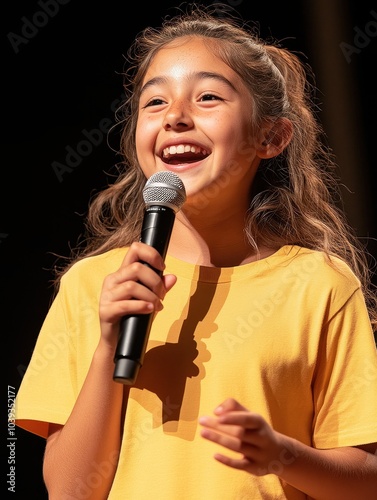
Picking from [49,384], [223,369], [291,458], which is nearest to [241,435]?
[291,458]

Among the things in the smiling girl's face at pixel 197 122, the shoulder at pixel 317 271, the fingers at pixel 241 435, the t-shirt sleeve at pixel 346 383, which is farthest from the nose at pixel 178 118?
the fingers at pixel 241 435

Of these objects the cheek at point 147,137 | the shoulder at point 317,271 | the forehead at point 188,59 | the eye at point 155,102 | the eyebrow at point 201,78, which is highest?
the forehead at point 188,59

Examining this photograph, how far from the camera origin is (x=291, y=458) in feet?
3.39

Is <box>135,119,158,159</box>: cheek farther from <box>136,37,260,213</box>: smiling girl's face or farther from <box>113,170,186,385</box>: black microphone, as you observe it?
<box>113,170,186,385</box>: black microphone

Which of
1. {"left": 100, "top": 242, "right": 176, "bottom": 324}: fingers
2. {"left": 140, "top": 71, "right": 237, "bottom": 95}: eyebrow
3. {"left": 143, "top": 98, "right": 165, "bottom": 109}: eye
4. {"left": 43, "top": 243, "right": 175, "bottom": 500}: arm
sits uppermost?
{"left": 140, "top": 71, "right": 237, "bottom": 95}: eyebrow

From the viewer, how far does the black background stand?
192cm

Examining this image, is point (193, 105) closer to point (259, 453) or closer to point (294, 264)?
point (294, 264)

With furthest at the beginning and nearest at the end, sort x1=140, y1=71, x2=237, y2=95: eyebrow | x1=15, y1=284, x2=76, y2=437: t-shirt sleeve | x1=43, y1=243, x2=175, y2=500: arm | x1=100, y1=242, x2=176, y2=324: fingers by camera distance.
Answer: x1=140, y1=71, x2=237, y2=95: eyebrow
x1=15, y1=284, x2=76, y2=437: t-shirt sleeve
x1=43, y1=243, x2=175, y2=500: arm
x1=100, y1=242, x2=176, y2=324: fingers

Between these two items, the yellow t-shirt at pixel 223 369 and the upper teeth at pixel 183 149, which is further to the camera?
the upper teeth at pixel 183 149

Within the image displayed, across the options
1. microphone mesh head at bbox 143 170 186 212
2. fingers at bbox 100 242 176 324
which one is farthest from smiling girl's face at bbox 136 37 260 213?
fingers at bbox 100 242 176 324

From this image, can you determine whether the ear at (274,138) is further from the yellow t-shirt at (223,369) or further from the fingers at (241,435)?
the fingers at (241,435)

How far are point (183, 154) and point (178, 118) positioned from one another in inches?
2.3

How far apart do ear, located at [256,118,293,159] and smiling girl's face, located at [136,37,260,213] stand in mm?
32

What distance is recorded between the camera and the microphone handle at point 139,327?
944mm
